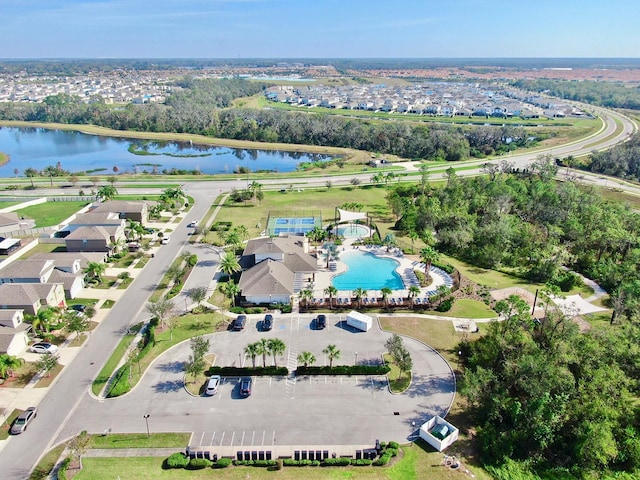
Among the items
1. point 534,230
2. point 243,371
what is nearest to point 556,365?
point 243,371

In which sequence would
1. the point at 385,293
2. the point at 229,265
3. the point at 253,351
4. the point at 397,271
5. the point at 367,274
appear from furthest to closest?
the point at 397,271
the point at 367,274
the point at 229,265
the point at 385,293
the point at 253,351

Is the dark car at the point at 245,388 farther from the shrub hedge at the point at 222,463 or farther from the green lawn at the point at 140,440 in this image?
the shrub hedge at the point at 222,463

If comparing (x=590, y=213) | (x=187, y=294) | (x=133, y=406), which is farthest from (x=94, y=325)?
(x=590, y=213)

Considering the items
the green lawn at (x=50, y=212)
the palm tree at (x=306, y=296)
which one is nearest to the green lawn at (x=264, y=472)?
the palm tree at (x=306, y=296)

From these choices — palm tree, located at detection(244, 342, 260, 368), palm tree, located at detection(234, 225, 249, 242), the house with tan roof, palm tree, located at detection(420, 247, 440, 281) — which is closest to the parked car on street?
palm tree, located at detection(244, 342, 260, 368)

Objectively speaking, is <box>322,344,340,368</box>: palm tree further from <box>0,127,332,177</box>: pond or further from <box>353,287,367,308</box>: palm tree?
<box>0,127,332,177</box>: pond

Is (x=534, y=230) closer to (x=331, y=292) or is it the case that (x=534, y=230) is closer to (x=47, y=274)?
(x=331, y=292)
